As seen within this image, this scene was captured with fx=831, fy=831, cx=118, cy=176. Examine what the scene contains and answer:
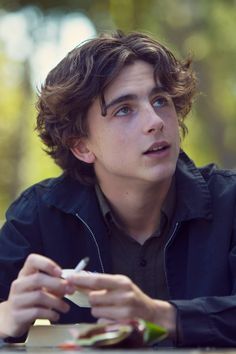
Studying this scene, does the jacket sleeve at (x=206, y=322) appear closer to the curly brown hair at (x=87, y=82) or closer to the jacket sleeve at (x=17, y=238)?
the jacket sleeve at (x=17, y=238)

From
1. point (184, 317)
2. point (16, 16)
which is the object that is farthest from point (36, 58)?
point (184, 317)

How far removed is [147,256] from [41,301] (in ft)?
2.50

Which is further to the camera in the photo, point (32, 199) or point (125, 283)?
point (32, 199)

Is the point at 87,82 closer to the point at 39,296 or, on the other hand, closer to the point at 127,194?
the point at 127,194

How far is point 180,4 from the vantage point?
38.7ft

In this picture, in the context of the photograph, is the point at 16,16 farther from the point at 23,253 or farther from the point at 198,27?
the point at 23,253

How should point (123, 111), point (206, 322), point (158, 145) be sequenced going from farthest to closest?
1. point (123, 111)
2. point (158, 145)
3. point (206, 322)

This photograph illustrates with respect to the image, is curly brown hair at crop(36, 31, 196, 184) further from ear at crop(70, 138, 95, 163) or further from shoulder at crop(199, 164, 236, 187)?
shoulder at crop(199, 164, 236, 187)

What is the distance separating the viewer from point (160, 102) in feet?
9.46

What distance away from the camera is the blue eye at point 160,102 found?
2.87 m

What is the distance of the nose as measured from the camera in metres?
2.73

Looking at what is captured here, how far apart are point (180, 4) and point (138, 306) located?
10.1 m

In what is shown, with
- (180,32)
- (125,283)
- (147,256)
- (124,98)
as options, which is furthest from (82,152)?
(180,32)

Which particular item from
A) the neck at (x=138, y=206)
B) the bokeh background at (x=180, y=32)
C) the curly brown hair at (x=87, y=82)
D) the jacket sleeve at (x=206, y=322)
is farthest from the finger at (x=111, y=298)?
the bokeh background at (x=180, y=32)
